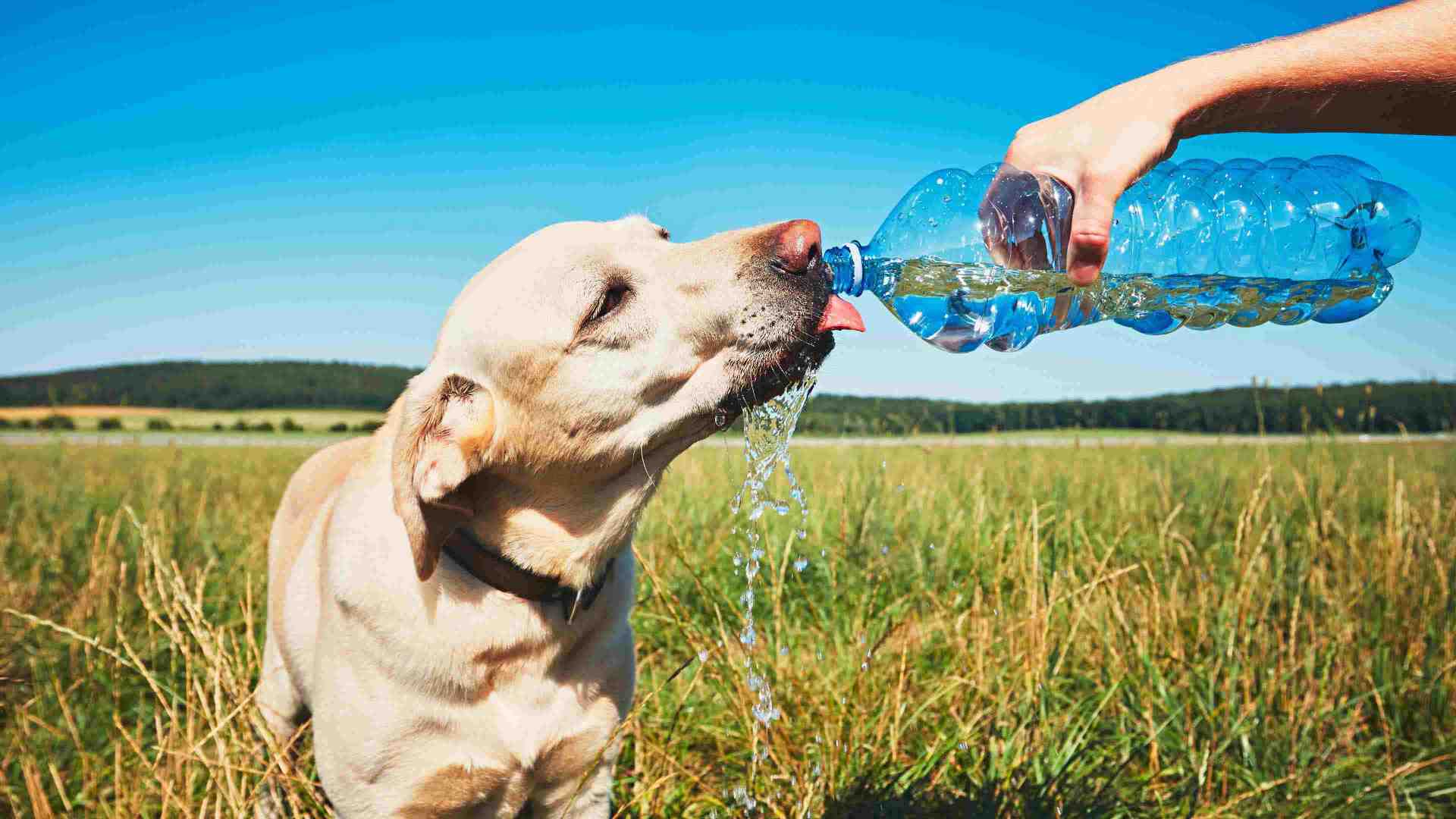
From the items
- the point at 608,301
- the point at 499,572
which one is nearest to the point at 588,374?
the point at 608,301

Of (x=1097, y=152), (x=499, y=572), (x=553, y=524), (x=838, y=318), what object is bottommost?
(x=499, y=572)

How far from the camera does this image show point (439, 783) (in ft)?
7.29

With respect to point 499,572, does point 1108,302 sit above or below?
above

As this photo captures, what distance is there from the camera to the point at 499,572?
7.37 feet

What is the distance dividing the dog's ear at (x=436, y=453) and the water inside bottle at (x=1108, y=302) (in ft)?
3.97

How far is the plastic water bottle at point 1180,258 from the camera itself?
229cm

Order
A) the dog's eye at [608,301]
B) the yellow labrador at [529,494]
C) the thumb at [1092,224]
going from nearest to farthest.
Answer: the thumb at [1092,224]
the yellow labrador at [529,494]
the dog's eye at [608,301]

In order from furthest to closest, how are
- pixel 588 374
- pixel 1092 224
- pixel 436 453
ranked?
pixel 588 374 → pixel 436 453 → pixel 1092 224

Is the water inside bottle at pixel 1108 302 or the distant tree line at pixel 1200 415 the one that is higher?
the water inside bottle at pixel 1108 302

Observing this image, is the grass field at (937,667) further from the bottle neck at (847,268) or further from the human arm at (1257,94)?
the human arm at (1257,94)

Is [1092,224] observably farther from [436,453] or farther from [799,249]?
[436,453]

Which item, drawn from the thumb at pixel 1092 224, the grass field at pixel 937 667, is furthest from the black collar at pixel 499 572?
the thumb at pixel 1092 224

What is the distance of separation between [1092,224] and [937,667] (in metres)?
2.33

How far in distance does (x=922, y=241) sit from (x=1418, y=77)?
106 centimetres
